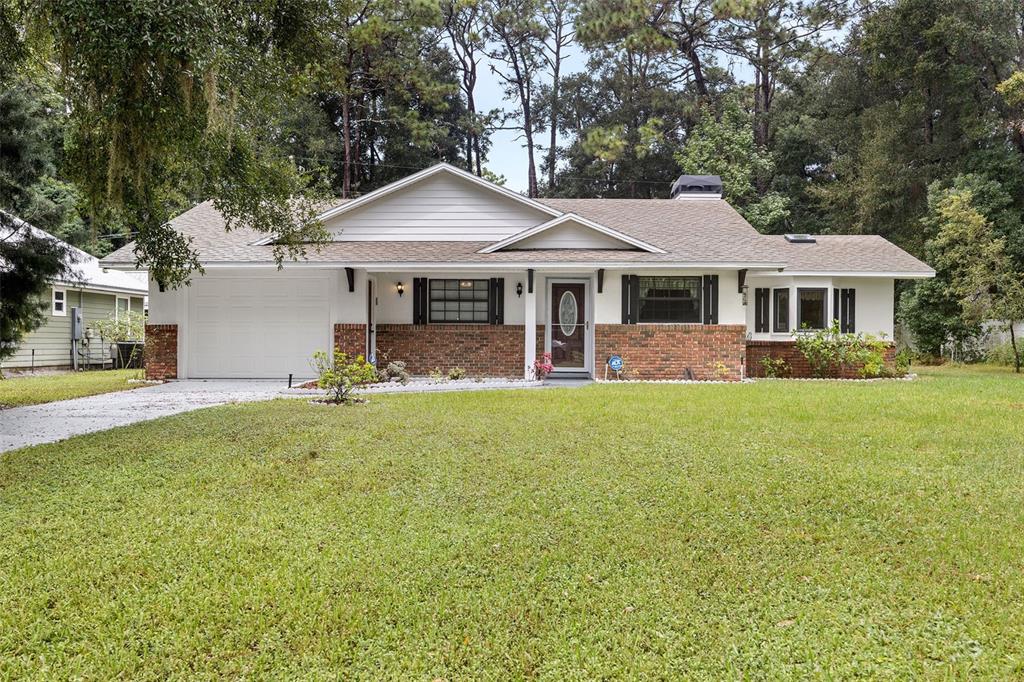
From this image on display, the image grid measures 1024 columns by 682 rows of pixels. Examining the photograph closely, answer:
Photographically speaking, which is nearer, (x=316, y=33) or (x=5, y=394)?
(x=316, y=33)

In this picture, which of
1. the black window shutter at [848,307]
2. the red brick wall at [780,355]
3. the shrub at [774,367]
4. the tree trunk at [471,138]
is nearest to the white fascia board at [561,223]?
the red brick wall at [780,355]

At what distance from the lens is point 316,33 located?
7449mm

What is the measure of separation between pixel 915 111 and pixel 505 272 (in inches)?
747

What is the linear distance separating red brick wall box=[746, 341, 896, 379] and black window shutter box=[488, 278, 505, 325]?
6.11 m

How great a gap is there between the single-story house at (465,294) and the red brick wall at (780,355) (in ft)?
0.17

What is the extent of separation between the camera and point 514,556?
3922mm

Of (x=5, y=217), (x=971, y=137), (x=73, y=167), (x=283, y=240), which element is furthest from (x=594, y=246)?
(x=971, y=137)

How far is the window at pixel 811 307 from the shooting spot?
1564 cm

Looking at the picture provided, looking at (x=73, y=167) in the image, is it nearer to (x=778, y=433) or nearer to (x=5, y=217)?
(x=5, y=217)

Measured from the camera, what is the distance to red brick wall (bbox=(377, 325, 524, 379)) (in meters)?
13.9

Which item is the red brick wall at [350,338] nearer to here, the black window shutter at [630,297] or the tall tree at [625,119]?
the black window shutter at [630,297]

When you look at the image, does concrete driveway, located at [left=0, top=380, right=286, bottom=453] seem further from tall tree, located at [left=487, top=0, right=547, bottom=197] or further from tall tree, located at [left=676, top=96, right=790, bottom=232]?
tall tree, located at [left=487, top=0, right=547, bottom=197]

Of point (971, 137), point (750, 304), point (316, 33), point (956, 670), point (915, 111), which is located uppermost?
point (915, 111)

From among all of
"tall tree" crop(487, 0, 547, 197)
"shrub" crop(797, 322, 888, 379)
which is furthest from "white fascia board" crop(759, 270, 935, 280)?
"tall tree" crop(487, 0, 547, 197)
